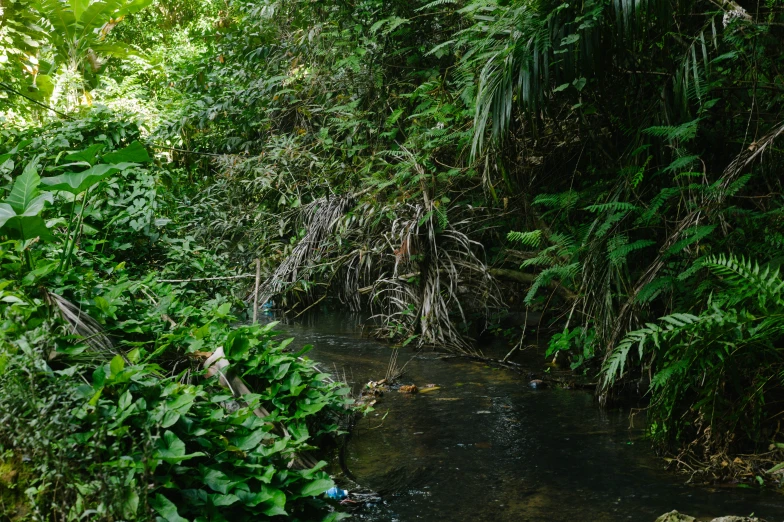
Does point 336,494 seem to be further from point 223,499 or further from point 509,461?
point 509,461

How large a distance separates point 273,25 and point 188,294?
5.74m

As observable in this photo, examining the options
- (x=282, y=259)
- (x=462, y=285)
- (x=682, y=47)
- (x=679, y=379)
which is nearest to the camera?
A: (x=679, y=379)

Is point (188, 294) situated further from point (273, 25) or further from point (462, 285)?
point (273, 25)

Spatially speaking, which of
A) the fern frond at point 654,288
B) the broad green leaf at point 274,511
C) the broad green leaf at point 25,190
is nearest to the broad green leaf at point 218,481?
the broad green leaf at point 274,511

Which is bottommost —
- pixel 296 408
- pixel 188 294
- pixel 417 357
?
pixel 417 357

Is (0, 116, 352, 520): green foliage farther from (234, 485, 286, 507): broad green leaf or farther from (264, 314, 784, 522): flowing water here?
(264, 314, 784, 522): flowing water

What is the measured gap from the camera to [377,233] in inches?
277

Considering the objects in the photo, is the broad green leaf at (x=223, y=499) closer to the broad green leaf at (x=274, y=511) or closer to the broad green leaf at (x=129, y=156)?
the broad green leaf at (x=274, y=511)

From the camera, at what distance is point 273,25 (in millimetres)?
9312

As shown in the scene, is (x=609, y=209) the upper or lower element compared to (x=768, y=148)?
lower

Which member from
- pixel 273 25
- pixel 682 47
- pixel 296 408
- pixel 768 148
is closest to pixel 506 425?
pixel 296 408

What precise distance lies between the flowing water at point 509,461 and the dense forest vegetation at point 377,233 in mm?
254

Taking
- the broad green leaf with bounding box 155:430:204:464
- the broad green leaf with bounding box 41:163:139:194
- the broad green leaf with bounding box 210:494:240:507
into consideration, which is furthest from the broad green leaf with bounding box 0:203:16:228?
the broad green leaf with bounding box 210:494:240:507

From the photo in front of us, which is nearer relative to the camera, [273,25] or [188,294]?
[188,294]
